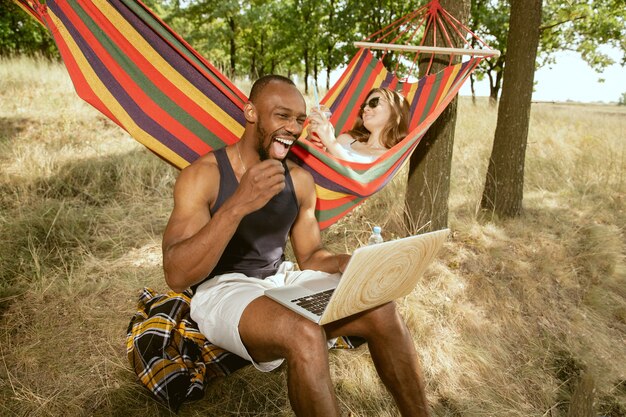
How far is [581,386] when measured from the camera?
5.43 feet

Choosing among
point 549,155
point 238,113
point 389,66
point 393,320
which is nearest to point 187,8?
point 389,66

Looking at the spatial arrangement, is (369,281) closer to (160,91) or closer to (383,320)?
(383,320)

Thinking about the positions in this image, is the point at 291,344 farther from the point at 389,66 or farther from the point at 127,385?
the point at 389,66

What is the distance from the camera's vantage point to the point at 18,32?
1206cm

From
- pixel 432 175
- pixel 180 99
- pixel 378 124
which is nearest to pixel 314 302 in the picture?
pixel 180 99

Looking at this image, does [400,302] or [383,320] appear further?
[400,302]

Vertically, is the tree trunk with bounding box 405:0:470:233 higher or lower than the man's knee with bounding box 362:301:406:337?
higher

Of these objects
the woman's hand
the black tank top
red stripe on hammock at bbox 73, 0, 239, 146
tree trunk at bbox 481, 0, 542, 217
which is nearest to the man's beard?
the black tank top

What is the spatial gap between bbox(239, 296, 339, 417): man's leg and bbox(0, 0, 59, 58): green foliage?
11982 mm

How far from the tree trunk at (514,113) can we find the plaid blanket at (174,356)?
212 centimetres

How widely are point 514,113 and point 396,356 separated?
236 centimetres

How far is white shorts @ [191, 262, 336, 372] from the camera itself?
3.92 feet

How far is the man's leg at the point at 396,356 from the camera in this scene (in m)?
1.27

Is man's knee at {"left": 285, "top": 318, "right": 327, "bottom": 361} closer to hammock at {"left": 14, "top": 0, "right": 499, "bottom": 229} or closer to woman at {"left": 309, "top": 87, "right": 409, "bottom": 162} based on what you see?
hammock at {"left": 14, "top": 0, "right": 499, "bottom": 229}
